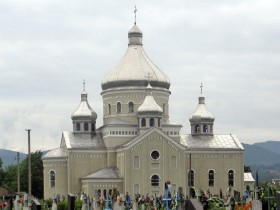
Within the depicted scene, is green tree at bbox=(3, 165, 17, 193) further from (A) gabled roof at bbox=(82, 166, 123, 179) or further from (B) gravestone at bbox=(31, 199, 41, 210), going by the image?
(B) gravestone at bbox=(31, 199, 41, 210)

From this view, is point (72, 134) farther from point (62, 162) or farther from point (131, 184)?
point (131, 184)

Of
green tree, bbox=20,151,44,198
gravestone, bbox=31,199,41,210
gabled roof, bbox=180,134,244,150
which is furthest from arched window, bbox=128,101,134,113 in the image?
gravestone, bbox=31,199,41,210

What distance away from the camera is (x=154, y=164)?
64.4 metres

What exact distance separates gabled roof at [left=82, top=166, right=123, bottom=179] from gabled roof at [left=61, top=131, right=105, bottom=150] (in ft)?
7.43

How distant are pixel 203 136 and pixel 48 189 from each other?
13352mm

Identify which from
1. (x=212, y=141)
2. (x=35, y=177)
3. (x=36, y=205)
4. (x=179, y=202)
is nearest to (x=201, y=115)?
(x=212, y=141)

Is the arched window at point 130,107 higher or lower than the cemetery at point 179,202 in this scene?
higher

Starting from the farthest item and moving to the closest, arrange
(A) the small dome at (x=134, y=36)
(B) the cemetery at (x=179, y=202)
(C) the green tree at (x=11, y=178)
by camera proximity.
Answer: (C) the green tree at (x=11, y=178) < (A) the small dome at (x=134, y=36) < (B) the cemetery at (x=179, y=202)

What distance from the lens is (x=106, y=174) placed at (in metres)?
64.5

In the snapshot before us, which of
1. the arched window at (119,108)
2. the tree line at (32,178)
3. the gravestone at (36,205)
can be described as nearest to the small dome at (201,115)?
the arched window at (119,108)

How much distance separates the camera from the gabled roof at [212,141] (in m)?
68.8

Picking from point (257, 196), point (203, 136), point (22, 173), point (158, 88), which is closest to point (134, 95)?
point (158, 88)

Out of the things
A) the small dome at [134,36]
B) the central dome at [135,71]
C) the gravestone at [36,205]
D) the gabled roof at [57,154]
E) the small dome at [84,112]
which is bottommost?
the gravestone at [36,205]

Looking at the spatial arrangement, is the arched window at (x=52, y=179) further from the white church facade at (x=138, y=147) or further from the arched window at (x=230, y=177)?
the arched window at (x=230, y=177)
